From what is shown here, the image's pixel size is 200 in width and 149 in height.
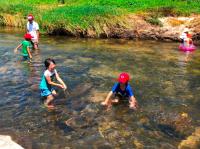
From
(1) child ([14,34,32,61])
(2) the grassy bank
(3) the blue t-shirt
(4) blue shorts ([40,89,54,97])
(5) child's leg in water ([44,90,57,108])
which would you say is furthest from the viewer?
(2) the grassy bank

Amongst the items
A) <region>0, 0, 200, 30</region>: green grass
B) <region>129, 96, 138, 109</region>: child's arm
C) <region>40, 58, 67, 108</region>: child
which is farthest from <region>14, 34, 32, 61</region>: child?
<region>129, 96, 138, 109</region>: child's arm

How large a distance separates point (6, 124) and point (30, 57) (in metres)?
6.27

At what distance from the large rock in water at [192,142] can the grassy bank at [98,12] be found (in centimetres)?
1257

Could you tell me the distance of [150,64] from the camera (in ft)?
49.9

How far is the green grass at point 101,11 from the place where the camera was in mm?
20859

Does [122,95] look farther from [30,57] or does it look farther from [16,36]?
[16,36]

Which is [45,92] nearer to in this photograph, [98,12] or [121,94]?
[121,94]

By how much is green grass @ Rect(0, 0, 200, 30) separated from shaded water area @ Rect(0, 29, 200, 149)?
3511 millimetres

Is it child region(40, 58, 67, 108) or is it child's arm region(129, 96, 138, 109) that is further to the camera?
child region(40, 58, 67, 108)

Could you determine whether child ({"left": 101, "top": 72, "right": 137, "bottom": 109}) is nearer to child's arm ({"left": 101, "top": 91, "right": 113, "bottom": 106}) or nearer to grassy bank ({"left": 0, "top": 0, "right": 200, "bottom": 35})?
child's arm ({"left": 101, "top": 91, "right": 113, "bottom": 106})

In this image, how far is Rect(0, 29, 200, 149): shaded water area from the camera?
880 cm

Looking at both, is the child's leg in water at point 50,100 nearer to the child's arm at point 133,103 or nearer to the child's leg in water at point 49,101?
the child's leg in water at point 49,101

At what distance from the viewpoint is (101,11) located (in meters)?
21.2

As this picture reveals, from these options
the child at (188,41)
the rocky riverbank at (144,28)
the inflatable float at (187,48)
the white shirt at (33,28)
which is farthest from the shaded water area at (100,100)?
the rocky riverbank at (144,28)
